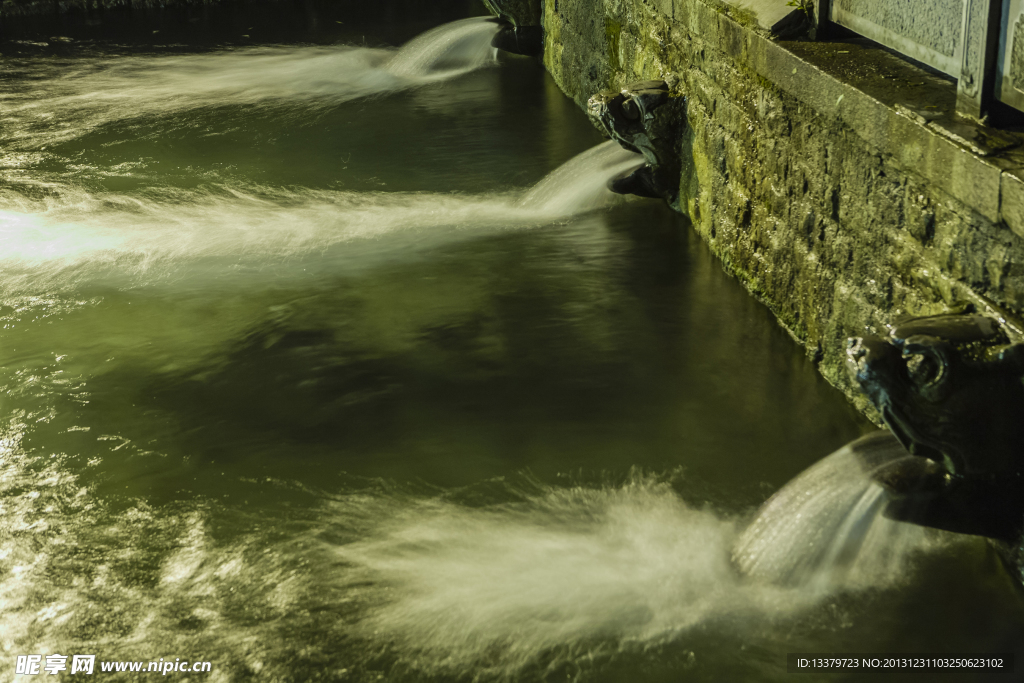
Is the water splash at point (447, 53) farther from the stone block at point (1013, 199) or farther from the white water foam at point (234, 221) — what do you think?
the stone block at point (1013, 199)

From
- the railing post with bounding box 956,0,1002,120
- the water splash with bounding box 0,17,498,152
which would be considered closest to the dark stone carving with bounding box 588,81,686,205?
the railing post with bounding box 956,0,1002,120

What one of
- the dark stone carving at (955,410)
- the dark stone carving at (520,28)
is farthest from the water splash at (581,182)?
the dark stone carving at (520,28)

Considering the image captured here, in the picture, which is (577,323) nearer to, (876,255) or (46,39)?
(876,255)

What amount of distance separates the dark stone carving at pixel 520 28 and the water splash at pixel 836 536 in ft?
26.0

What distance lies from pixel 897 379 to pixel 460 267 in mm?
2985

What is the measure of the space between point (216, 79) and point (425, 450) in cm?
740

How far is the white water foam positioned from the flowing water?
0.03m

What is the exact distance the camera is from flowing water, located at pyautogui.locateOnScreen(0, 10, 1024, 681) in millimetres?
2807

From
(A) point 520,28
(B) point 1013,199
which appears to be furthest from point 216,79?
(B) point 1013,199

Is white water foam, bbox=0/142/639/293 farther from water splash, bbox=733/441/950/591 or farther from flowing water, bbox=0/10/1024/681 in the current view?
water splash, bbox=733/441/950/591

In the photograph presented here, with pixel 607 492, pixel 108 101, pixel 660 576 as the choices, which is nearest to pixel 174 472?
pixel 607 492

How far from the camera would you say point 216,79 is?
9.84 metres

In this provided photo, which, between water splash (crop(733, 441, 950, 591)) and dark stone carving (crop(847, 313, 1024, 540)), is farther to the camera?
water splash (crop(733, 441, 950, 591))

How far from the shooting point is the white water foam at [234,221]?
559 cm
